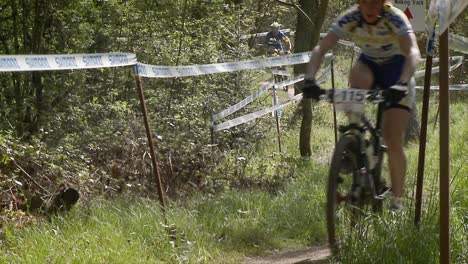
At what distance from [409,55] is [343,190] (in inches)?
39.4

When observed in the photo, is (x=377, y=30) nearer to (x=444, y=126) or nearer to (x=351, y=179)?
(x=351, y=179)

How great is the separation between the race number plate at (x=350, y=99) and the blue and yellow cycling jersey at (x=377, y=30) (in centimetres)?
62

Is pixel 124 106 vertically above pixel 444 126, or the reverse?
pixel 444 126

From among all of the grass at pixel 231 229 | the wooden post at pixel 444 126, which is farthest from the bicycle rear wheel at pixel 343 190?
the wooden post at pixel 444 126

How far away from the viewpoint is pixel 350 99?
428 centimetres

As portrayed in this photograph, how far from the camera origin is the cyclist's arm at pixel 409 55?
431 cm

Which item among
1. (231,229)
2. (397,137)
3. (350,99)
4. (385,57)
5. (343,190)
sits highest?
(385,57)

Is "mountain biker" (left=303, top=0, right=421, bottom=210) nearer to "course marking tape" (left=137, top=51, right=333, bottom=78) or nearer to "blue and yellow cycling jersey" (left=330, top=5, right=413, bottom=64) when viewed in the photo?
"blue and yellow cycling jersey" (left=330, top=5, right=413, bottom=64)

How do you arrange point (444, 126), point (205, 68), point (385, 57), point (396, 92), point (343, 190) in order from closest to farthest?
1. point (444, 126)
2. point (396, 92)
3. point (343, 190)
4. point (385, 57)
5. point (205, 68)

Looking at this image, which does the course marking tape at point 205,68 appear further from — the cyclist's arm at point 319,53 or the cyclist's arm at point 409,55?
the cyclist's arm at point 409,55

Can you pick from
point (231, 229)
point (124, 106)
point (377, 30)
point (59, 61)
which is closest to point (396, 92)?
point (377, 30)

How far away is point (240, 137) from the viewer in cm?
954

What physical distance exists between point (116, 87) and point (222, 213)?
4.28 meters

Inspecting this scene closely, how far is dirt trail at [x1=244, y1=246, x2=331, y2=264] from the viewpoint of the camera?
4844 mm
